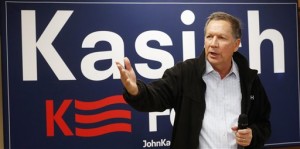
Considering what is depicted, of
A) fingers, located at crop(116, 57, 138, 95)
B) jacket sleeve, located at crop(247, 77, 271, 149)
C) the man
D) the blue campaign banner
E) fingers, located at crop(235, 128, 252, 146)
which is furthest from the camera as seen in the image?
the blue campaign banner

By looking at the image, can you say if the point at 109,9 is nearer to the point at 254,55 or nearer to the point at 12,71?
the point at 12,71

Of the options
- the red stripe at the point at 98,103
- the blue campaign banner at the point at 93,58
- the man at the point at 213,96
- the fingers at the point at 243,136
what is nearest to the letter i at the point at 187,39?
the blue campaign banner at the point at 93,58

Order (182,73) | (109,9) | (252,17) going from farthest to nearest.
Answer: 1. (252,17)
2. (109,9)
3. (182,73)

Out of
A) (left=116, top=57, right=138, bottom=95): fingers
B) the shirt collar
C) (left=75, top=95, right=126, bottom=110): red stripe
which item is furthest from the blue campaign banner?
(left=116, top=57, right=138, bottom=95): fingers

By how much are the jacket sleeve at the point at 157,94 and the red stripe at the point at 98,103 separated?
671 millimetres

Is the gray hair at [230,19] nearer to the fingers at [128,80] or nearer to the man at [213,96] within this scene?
the man at [213,96]

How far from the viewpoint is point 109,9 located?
2488mm

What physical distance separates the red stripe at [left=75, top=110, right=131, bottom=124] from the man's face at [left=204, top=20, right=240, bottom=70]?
0.81m

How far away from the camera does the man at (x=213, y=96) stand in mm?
1835

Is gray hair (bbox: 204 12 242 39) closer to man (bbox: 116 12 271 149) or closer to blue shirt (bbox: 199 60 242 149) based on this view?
man (bbox: 116 12 271 149)

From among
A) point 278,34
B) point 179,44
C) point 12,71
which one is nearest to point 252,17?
point 278,34

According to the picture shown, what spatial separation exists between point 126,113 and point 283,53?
3.97ft

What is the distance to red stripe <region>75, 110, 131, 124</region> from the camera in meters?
2.42

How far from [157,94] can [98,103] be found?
75 centimetres
